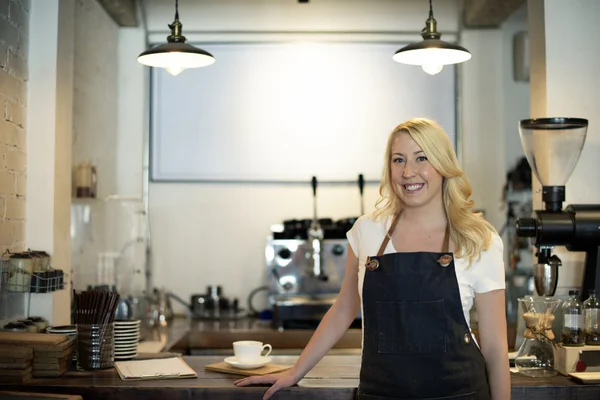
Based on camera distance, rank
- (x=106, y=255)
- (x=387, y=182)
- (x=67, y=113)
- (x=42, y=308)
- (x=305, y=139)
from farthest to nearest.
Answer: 1. (x=305, y=139)
2. (x=106, y=255)
3. (x=67, y=113)
4. (x=42, y=308)
5. (x=387, y=182)

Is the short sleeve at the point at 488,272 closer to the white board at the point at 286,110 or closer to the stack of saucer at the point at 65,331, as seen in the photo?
the stack of saucer at the point at 65,331

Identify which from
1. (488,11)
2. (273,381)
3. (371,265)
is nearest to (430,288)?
(371,265)

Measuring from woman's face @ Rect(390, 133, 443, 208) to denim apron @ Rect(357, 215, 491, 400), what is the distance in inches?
7.5

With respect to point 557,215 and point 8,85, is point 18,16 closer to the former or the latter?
point 8,85

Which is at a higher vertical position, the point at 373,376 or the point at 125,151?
the point at 125,151

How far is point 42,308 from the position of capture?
3.44 metres

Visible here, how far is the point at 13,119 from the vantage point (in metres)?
3.33

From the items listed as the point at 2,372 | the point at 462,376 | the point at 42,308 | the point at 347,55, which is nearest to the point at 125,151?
the point at 347,55

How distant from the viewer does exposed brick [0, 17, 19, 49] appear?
3199 mm

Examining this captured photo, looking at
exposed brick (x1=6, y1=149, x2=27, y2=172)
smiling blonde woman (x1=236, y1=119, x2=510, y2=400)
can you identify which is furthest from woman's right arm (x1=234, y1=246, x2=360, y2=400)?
exposed brick (x1=6, y1=149, x2=27, y2=172)

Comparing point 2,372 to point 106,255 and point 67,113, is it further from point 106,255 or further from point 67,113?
point 106,255

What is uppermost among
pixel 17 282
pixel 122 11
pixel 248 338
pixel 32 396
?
pixel 122 11

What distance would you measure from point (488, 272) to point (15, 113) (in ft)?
7.16

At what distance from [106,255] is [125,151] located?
3.07 ft
